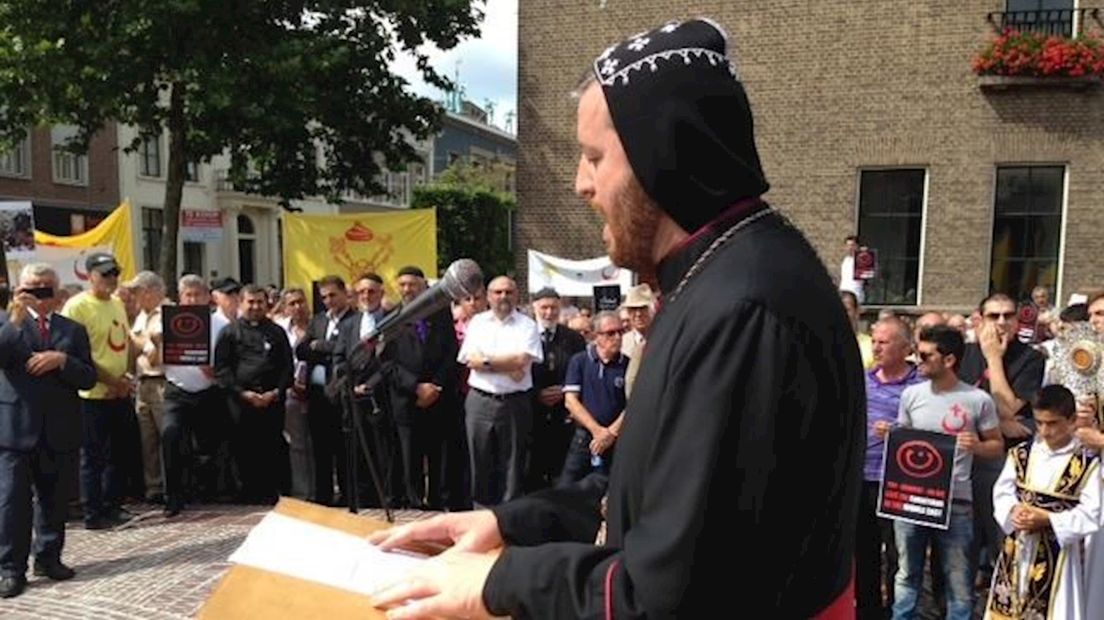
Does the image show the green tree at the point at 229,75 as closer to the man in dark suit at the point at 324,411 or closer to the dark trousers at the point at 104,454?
the man in dark suit at the point at 324,411

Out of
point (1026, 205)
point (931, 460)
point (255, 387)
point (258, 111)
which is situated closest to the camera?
point (931, 460)

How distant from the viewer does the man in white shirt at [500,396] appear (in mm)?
6957

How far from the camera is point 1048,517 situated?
4164 mm

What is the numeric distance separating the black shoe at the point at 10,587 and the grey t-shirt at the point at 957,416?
553 centimetres

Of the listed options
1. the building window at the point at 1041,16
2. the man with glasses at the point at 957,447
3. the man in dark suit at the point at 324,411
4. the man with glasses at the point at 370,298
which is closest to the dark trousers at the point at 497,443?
the man with glasses at the point at 370,298

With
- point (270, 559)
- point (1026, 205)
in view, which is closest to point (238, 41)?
point (1026, 205)

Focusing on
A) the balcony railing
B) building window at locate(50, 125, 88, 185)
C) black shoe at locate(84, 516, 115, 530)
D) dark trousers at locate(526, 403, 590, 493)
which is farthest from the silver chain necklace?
building window at locate(50, 125, 88, 185)

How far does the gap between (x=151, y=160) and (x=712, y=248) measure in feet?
118

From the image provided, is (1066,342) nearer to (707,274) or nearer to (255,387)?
(707,274)

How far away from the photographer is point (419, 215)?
12133 mm

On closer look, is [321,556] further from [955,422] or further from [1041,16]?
[1041,16]

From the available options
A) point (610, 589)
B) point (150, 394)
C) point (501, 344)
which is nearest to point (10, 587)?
point (150, 394)

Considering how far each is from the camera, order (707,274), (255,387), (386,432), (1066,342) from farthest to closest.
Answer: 1. (255,387)
2. (386,432)
3. (1066,342)
4. (707,274)

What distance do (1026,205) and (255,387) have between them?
523 inches
